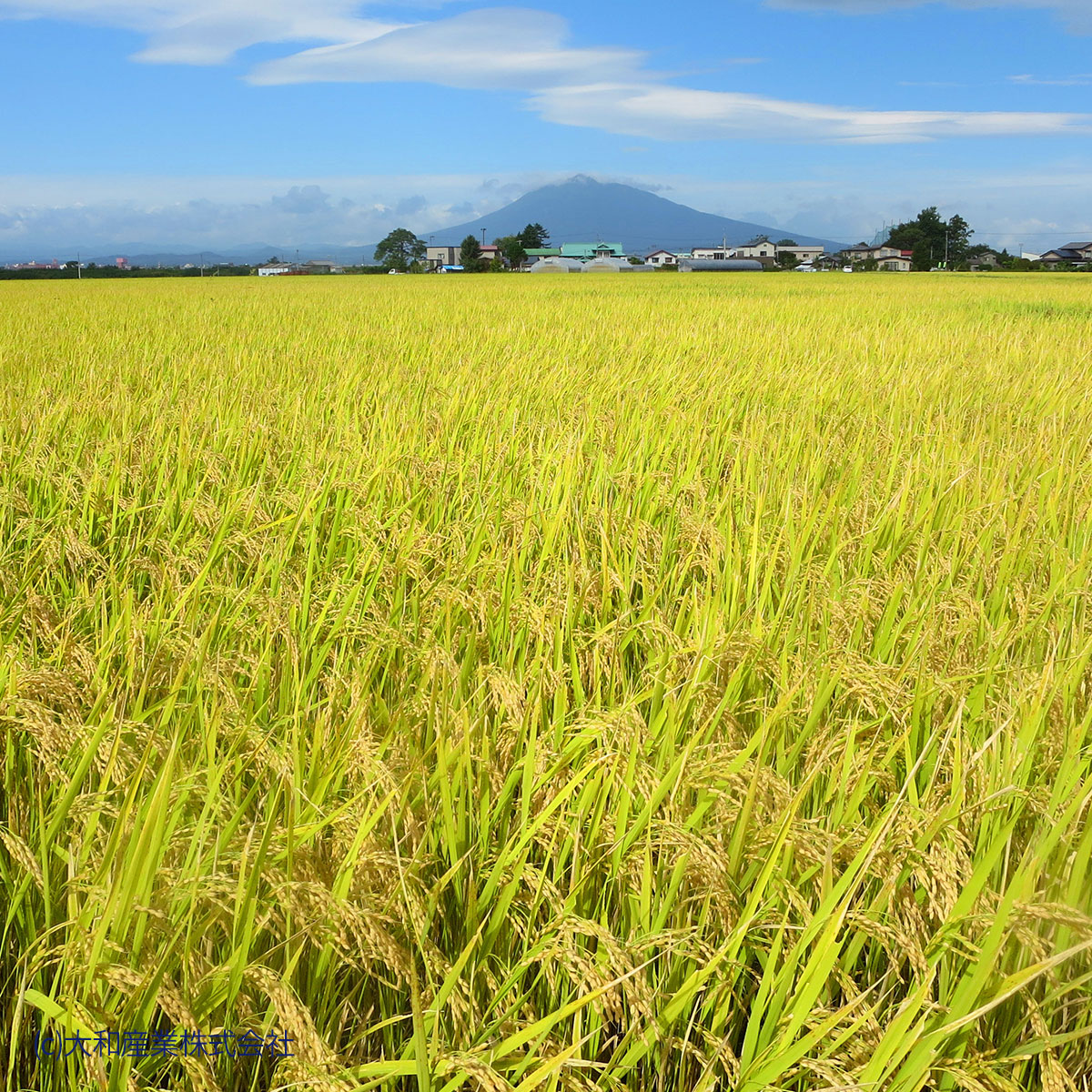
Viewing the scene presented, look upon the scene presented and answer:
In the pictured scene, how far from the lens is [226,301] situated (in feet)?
43.2

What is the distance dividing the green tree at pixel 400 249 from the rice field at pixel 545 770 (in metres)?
78.0

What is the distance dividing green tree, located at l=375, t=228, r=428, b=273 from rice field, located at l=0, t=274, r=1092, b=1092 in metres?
78.0

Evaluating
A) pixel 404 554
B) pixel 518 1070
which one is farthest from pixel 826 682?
pixel 404 554

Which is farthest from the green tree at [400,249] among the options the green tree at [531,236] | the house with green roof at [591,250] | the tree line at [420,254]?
the house with green roof at [591,250]

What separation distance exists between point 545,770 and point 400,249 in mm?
84803

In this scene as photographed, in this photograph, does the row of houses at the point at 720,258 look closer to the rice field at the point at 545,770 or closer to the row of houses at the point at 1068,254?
the row of houses at the point at 1068,254

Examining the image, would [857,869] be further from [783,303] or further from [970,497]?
[783,303]

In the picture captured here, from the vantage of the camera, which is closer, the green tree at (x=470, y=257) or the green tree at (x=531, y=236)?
the green tree at (x=470, y=257)

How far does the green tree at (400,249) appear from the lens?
3044 inches

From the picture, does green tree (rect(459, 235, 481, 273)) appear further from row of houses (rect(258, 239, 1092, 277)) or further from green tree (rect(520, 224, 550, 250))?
green tree (rect(520, 224, 550, 250))

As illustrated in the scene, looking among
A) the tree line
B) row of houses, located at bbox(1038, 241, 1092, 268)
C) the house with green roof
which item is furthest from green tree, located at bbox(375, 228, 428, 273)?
row of houses, located at bbox(1038, 241, 1092, 268)

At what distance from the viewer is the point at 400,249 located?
3152 inches

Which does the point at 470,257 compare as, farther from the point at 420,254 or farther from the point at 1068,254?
the point at 1068,254

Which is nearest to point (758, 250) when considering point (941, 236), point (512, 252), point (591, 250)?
point (591, 250)
